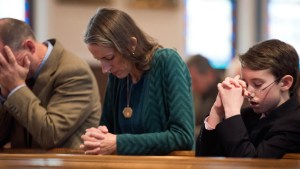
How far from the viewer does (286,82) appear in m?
2.56

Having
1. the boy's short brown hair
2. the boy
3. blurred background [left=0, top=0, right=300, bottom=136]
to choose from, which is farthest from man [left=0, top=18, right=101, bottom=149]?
blurred background [left=0, top=0, right=300, bottom=136]

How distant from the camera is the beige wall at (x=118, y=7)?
9109 mm

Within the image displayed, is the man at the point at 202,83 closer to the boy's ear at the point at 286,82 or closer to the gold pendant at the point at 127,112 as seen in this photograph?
the gold pendant at the point at 127,112

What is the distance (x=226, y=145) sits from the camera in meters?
2.40

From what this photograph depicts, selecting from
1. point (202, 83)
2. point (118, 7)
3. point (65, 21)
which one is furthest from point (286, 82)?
point (118, 7)

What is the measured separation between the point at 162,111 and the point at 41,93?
0.75m

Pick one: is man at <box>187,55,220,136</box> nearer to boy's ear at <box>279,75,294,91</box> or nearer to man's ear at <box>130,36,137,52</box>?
man's ear at <box>130,36,137,52</box>

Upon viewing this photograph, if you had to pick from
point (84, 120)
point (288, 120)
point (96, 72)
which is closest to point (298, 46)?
point (96, 72)

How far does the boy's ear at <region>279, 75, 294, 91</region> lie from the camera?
2545 mm

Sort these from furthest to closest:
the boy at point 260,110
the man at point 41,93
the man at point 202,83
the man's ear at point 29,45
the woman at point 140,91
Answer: the man at point 202,83
the man's ear at point 29,45
the man at point 41,93
the woman at point 140,91
the boy at point 260,110

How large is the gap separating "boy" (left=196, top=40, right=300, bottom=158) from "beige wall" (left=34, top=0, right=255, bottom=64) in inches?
244

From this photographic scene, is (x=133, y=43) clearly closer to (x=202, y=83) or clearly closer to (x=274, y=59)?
(x=274, y=59)

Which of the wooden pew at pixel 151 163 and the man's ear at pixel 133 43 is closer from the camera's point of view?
the wooden pew at pixel 151 163

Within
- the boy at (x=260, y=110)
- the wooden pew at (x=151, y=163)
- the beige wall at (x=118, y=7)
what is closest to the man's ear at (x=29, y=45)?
A: the boy at (x=260, y=110)
